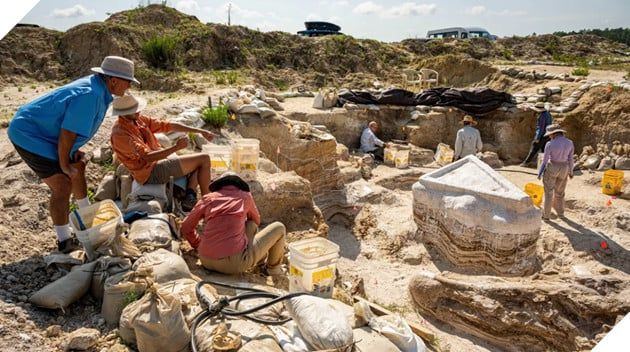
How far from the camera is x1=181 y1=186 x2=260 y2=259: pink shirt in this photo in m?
3.46

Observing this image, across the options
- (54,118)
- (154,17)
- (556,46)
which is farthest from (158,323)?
(556,46)

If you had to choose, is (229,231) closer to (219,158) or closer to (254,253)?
(254,253)

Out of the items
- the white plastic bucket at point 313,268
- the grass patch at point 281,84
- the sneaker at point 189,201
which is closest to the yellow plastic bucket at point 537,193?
the white plastic bucket at point 313,268

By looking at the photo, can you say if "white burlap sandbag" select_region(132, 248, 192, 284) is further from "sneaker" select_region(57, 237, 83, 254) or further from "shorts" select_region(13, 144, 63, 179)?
"shorts" select_region(13, 144, 63, 179)

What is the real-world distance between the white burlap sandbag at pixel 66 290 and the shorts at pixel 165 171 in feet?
4.31

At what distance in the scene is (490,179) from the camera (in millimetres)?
5723

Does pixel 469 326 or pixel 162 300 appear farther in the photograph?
pixel 469 326

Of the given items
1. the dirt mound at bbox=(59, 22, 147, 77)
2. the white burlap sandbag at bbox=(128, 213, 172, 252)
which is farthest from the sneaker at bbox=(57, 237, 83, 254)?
the dirt mound at bbox=(59, 22, 147, 77)

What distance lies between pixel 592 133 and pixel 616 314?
7.92m

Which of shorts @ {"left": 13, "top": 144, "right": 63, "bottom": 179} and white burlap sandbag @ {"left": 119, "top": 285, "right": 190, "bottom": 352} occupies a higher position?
shorts @ {"left": 13, "top": 144, "right": 63, "bottom": 179}

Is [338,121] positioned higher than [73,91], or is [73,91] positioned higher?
[73,91]

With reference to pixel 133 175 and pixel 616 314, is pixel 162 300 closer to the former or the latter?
pixel 133 175

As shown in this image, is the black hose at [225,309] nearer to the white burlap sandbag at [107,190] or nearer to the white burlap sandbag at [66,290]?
the white burlap sandbag at [66,290]

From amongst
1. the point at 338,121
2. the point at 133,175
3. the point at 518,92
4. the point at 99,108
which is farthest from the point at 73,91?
the point at 518,92
